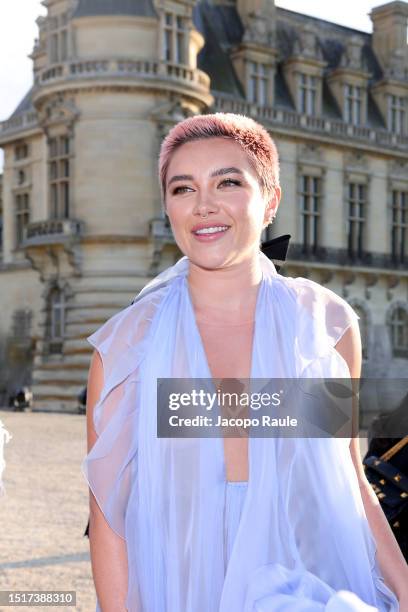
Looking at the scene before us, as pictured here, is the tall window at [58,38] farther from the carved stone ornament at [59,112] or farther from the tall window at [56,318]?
the tall window at [56,318]

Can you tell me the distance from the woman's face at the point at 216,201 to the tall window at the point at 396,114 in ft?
102

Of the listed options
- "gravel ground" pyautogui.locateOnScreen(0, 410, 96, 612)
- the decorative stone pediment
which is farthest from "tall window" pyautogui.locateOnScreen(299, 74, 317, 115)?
"gravel ground" pyautogui.locateOnScreen(0, 410, 96, 612)

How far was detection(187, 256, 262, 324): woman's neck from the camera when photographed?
7.66 feet

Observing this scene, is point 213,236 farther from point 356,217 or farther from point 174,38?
point 356,217

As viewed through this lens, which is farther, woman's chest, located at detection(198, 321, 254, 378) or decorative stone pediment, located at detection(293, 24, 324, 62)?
decorative stone pediment, located at detection(293, 24, 324, 62)

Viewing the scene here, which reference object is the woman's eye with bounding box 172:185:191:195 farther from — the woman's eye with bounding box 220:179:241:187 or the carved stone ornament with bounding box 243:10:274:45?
the carved stone ornament with bounding box 243:10:274:45

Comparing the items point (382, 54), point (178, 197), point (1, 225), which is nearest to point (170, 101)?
point (1, 225)

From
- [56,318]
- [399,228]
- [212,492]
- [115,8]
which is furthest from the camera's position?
[399,228]

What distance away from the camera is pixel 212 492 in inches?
84.9

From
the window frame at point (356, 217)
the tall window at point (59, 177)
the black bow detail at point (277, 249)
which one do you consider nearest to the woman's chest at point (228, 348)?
the black bow detail at point (277, 249)

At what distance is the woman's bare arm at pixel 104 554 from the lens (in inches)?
84.7

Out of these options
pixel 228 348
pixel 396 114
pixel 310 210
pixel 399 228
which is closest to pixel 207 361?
pixel 228 348

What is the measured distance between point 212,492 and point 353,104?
99.5 feet

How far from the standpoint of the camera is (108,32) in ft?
79.2
